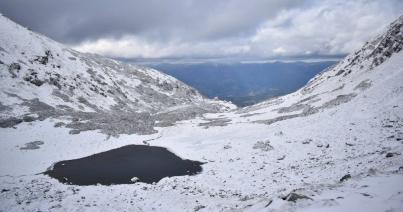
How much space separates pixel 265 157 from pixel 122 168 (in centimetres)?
2310

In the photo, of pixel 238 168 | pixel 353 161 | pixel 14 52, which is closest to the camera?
pixel 353 161

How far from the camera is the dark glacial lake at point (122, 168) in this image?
158 ft

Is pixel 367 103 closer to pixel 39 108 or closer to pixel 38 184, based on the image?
pixel 38 184

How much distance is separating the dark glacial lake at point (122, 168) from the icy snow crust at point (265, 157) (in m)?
2.55

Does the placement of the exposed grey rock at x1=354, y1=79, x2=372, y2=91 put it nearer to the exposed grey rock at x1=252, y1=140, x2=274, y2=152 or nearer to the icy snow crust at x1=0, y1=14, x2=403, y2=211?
the icy snow crust at x1=0, y1=14, x2=403, y2=211

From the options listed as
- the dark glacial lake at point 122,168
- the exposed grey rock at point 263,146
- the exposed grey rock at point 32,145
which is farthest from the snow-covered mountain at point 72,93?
the exposed grey rock at point 263,146

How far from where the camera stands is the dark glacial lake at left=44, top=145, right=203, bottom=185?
158 ft

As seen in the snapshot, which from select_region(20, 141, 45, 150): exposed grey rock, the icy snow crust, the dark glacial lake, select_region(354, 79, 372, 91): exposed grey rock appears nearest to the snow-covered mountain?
the icy snow crust

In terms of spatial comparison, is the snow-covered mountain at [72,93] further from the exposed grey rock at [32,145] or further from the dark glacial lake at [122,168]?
the dark glacial lake at [122,168]

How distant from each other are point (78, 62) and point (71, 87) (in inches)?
1345

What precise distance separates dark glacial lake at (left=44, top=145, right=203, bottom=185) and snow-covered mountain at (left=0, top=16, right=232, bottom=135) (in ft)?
58.9

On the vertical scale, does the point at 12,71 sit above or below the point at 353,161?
above

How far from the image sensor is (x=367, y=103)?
211ft

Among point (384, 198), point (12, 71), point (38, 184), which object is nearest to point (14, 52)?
point (12, 71)
